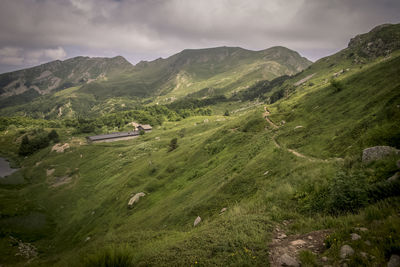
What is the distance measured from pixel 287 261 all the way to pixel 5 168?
17853cm

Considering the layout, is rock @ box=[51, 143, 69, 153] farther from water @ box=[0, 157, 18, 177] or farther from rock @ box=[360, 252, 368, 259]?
rock @ box=[360, 252, 368, 259]

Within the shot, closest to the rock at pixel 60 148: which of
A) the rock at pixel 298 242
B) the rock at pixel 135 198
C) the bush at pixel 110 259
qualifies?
the rock at pixel 135 198

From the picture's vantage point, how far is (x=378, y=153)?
13688 mm

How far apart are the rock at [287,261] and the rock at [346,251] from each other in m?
1.81

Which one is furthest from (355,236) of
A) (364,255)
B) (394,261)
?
(394,261)

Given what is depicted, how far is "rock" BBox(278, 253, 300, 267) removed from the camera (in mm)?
8045

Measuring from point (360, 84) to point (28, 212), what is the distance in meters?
110

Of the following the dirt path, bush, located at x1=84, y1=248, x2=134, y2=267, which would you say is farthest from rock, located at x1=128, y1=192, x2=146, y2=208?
the dirt path

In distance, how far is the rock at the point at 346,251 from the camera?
7.04m

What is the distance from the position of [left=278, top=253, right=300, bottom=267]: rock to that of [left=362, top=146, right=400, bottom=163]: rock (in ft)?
34.7

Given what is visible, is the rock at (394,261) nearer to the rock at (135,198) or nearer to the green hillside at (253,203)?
the green hillside at (253,203)

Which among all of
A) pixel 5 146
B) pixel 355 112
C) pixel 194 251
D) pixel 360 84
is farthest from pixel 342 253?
pixel 5 146

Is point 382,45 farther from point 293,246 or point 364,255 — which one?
point 364,255

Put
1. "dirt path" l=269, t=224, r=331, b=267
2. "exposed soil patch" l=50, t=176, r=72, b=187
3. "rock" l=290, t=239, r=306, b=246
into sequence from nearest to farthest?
"dirt path" l=269, t=224, r=331, b=267
"rock" l=290, t=239, r=306, b=246
"exposed soil patch" l=50, t=176, r=72, b=187
